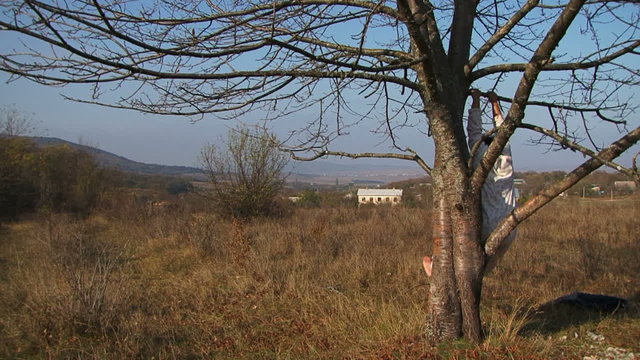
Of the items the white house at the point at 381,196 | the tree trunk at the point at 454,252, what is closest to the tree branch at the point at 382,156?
the tree trunk at the point at 454,252

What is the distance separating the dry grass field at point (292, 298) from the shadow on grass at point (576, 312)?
31 mm

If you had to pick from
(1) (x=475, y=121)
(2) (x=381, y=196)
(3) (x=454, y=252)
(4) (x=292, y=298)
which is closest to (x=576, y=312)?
(3) (x=454, y=252)

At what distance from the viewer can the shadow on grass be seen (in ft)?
14.6

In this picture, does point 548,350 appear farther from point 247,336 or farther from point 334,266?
point 334,266

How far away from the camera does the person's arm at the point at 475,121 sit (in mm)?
3641

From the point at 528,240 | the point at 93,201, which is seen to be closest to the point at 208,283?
the point at 528,240

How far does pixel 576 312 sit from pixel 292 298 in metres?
3.26

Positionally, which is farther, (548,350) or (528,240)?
(528,240)

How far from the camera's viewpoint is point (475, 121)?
3.66m

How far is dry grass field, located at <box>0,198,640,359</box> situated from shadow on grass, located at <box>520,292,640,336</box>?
0.03m

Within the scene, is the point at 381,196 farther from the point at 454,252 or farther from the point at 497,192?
the point at 454,252

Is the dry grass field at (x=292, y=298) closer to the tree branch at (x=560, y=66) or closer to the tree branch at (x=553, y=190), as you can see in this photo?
the tree branch at (x=553, y=190)

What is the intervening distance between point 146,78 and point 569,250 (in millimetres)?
→ 8951

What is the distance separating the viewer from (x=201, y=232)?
1038 cm
